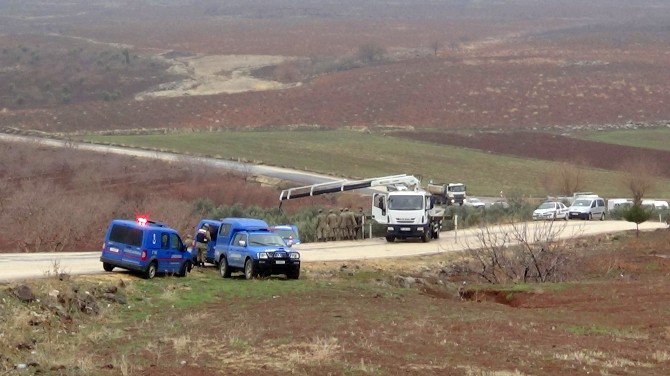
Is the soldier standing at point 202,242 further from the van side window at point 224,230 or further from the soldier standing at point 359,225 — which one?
the soldier standing at point 359,225

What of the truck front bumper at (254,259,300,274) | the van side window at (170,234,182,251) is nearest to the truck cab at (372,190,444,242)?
the truck front bumper at (254,259,300,274)

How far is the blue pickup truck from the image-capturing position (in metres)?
32.9

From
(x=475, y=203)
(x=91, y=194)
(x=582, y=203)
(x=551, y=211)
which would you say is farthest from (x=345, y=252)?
(x=475, y=203)

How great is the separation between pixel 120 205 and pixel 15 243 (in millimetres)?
11144

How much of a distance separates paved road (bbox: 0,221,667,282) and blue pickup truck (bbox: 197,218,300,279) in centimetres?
358

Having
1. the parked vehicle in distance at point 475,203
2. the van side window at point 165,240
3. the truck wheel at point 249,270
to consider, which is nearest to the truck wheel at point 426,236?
the parked vehicle in distance at point 475,203

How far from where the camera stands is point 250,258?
32.9 metres

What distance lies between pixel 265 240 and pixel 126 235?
13.8 feet

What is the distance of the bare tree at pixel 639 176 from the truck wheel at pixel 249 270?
123 ft

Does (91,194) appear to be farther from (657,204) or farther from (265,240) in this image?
(657,204)

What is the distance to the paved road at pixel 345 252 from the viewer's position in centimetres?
3192

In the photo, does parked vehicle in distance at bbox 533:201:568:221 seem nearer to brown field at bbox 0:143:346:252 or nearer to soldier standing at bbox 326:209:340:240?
brown field at bbox 0:143:346:252

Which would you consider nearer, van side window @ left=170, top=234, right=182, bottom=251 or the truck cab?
van side window @ left=170, top=234, right=182, bottom=251

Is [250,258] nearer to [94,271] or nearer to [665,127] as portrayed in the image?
[94,271]
